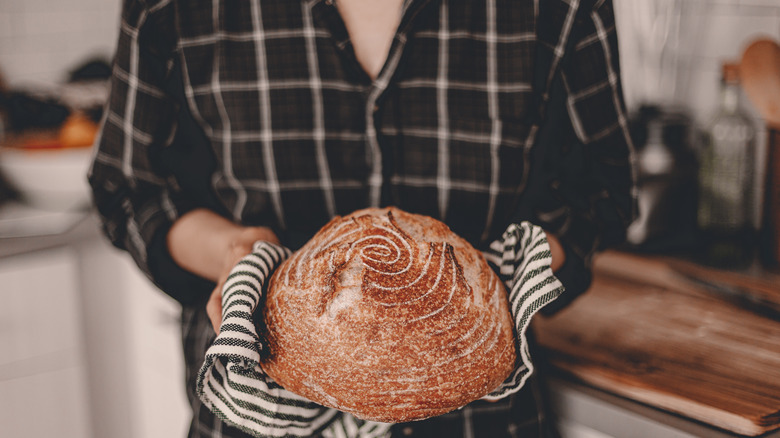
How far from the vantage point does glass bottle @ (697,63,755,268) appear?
1149mm

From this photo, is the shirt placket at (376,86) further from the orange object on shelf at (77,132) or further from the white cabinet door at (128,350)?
the orange object on shelf at (77,132)

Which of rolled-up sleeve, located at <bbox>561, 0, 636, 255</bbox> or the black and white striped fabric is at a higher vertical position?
rolled-up sleeve, located at <bbox>561, 0, 636, 255</bbox>

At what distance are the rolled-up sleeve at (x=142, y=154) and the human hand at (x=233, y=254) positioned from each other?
119 mm

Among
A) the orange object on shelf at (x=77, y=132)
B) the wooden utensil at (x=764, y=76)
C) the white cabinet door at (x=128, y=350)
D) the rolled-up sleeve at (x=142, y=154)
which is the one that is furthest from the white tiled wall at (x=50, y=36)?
the wooden utensil at (x=764, y=76)

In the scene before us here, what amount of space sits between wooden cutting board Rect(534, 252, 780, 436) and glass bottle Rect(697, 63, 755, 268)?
4.9 inches

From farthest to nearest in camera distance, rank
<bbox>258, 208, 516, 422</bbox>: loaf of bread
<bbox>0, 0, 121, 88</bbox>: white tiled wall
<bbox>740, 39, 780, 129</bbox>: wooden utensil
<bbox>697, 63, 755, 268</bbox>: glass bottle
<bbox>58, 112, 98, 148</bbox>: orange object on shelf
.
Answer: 1. <bbox>0, 0, 121, 88</bbox>: white tiled wall
2. <bbox>58, 112, 98, 148</bbox>: orange object on shelf
3. <bbox>697, 63, 755, 268</bbox>: glass bottle
4. <bbox>740, 39, 780, 129</bbox>: wooden utensil
5. <bbox>258, 208, 516, 422</bbox>: loaf of bread

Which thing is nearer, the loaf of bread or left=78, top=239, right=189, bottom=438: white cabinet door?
the loaf of bread

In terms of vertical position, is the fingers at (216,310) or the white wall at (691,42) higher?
the white wall at (691,42)

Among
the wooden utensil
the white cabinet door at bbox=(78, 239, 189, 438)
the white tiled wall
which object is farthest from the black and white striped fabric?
the white tiled wall

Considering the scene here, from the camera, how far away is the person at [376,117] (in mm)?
699

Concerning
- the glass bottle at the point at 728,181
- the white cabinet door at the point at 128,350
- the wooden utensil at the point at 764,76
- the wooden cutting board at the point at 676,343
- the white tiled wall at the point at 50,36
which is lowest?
the white cabinet door at the point at 128,350

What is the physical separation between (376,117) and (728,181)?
78cm

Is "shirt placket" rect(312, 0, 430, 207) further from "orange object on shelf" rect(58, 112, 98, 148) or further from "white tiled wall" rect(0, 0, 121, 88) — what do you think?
"white tiled wall" rect(0, 0, 121, 88)

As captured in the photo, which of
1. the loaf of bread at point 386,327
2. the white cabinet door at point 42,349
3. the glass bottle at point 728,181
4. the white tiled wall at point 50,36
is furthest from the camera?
the white tiled wall at point 50,36
